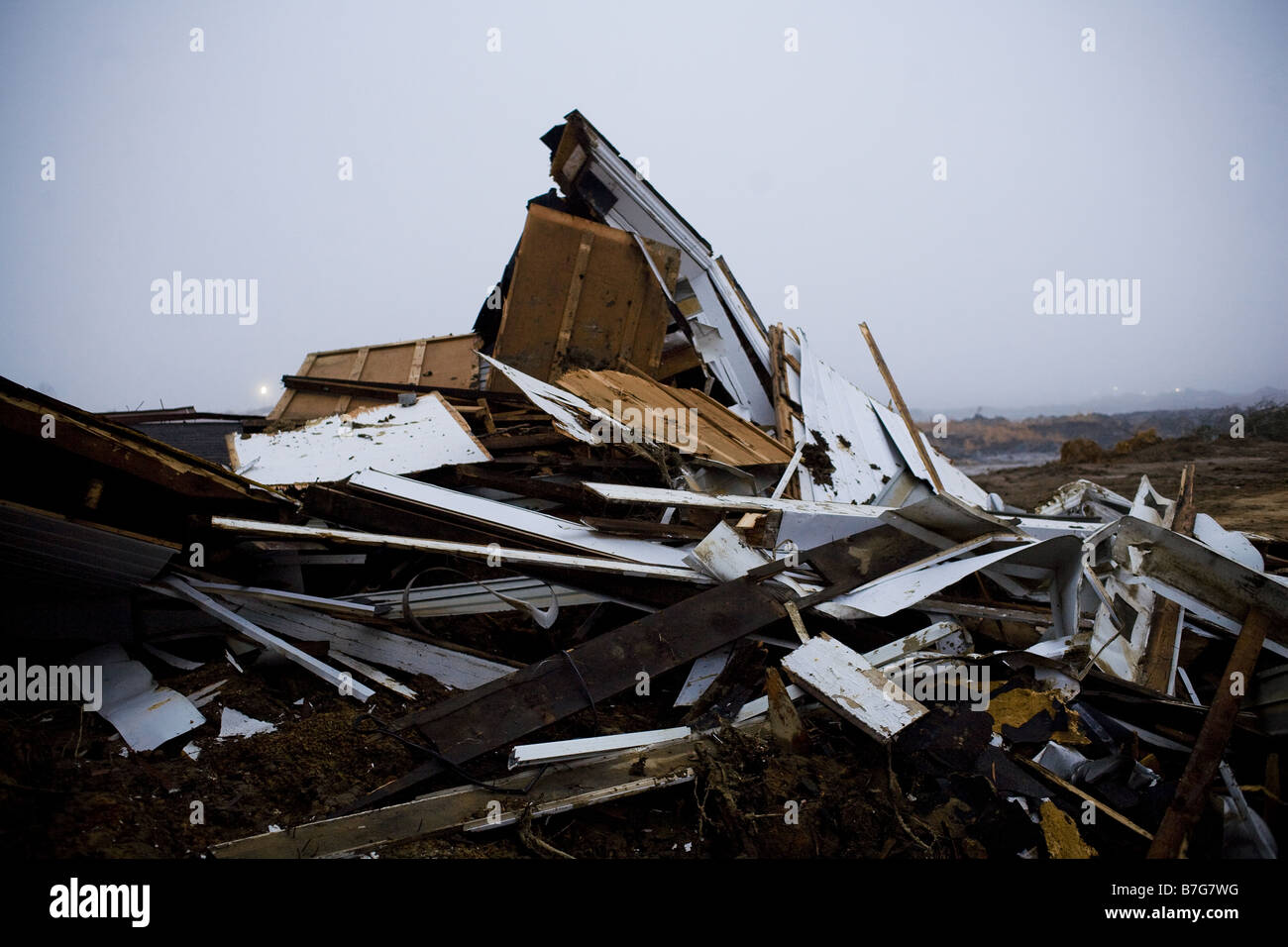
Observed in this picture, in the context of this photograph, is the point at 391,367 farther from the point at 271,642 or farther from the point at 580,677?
the point at 580,677

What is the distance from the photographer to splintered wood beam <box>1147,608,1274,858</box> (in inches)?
84.0

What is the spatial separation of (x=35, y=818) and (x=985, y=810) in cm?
301

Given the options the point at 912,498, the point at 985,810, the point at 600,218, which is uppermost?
the point at 600,218

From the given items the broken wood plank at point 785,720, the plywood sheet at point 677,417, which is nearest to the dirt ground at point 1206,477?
the plywood sheet at point 677,417

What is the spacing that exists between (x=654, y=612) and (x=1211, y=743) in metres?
2.15

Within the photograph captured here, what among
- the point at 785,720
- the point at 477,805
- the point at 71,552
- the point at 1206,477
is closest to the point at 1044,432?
the point at 1206,477

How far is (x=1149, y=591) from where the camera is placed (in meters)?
3.32

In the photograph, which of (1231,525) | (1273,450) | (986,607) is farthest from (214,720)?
(1273,450)

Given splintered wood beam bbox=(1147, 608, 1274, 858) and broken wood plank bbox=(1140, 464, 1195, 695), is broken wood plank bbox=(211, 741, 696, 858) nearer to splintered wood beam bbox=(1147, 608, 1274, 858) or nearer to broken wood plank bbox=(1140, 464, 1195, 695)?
splintered wood beam bbox=(1147, 608, 1274, 858)

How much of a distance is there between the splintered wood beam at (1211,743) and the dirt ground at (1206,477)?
3486 mm

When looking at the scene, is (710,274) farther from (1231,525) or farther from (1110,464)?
(1110,464)

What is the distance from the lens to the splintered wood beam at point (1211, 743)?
2.13 metres

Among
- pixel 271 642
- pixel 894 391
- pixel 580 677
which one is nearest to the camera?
pixel 580 677

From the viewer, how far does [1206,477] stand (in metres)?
8.70
